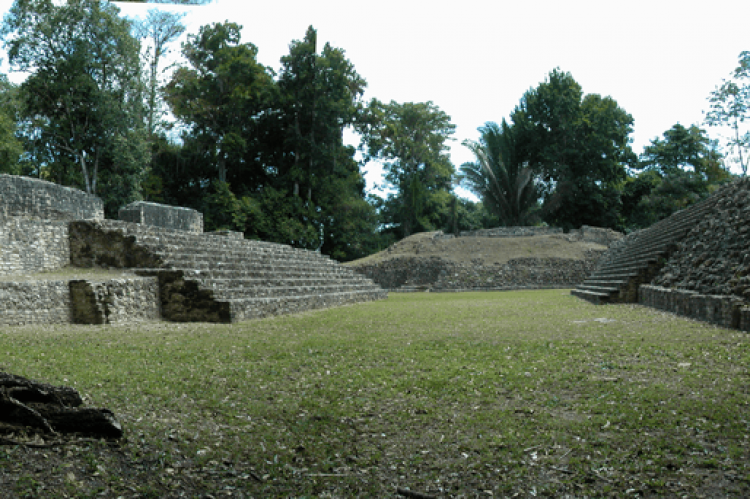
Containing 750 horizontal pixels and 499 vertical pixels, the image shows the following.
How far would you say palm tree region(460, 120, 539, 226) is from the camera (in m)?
35.9

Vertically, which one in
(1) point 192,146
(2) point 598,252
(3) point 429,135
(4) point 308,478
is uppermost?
(3) point 429,135

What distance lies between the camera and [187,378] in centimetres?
447

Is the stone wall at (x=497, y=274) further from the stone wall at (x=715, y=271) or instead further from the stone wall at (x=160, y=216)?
the stone wall at (x=160, y=216)

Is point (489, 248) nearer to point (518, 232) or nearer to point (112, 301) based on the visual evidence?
point (518, 232)

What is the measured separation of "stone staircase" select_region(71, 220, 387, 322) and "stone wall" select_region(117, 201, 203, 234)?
121 cm

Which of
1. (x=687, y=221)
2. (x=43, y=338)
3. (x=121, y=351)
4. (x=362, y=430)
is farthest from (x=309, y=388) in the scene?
(x=687, y=221)

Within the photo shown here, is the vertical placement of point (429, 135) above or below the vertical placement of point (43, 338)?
above

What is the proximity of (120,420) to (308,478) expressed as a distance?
4.27 ft

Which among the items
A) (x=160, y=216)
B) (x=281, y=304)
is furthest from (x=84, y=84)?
(x=281, y=304)

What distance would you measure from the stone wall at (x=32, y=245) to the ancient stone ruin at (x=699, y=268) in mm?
10204

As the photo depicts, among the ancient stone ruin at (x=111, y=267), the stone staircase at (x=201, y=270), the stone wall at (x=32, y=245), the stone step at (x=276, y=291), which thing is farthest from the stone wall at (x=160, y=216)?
the stone step at (x=276, y=291)

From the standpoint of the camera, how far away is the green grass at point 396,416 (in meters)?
2.62

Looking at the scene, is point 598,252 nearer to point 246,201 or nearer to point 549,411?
point 246,201

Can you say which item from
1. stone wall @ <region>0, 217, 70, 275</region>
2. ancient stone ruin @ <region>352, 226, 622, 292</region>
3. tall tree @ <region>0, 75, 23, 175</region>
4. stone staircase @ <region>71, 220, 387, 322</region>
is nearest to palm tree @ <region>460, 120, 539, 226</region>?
ancient stone ruin @ <region>352, 226, 622, 292</region>
